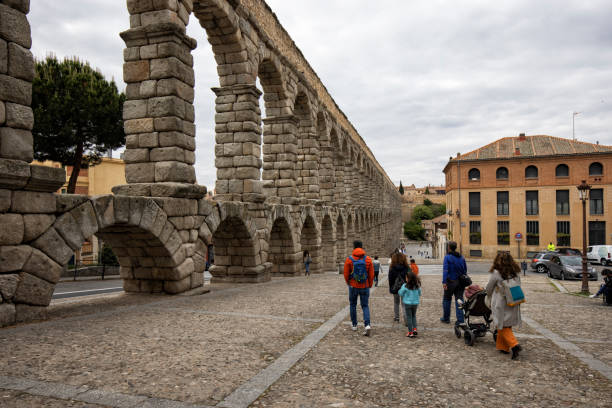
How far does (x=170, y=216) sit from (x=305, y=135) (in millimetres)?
11853

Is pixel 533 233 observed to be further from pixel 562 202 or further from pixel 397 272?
pixel 397 272

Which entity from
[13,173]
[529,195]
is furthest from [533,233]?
[13,173]

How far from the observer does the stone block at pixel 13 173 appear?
5.03 metres

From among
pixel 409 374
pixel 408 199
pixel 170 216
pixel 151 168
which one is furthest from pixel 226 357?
pixel 408 199

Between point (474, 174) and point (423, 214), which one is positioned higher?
point (474, 174)

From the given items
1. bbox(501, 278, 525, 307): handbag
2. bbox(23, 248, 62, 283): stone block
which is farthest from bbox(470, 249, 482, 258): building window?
bbox(23, 248, 62, 283): stone block

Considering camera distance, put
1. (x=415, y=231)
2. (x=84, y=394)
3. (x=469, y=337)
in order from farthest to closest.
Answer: (x=415, y=231), (x=469, y=337), (x=84, y=394)

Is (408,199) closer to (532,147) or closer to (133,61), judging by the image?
(532,147)

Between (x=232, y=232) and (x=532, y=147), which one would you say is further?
(x=532, y=147)

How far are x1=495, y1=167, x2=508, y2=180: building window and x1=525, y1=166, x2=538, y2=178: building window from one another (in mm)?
1698

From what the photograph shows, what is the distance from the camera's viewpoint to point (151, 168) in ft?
27.8

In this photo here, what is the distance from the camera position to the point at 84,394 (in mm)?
3471

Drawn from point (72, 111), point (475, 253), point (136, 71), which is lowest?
point (475, 253)

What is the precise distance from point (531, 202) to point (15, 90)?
3897 cm
